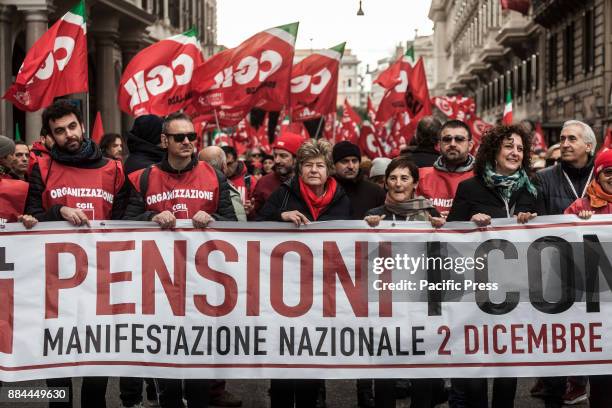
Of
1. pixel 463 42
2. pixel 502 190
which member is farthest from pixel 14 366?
pixel 463 42

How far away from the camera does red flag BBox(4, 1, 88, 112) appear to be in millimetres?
9562

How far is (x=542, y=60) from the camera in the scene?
130 feet

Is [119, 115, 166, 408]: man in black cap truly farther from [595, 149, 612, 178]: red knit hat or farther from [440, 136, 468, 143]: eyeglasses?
[595, 149, 612, 178]: red knit hat

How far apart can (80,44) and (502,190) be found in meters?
5.32

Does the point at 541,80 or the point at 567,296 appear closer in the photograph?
the point at 567,296

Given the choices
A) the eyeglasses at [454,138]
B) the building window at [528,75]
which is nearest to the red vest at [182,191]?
the eyeglasses at [454,138]

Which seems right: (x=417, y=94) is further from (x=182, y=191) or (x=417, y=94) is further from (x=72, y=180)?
(x=72, y=180)

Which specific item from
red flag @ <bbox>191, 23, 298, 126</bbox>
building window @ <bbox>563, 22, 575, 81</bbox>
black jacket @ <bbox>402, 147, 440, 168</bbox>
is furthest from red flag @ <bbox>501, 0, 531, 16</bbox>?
black jacket @ <bbox>402, 147, 440, 168</bbox>

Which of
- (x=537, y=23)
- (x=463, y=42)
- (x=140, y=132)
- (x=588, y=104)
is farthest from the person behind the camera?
(x=463, y=42)

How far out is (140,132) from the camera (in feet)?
22.6

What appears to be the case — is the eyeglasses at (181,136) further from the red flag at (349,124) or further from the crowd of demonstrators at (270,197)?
the red flag at (349,124)

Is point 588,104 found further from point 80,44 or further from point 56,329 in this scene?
point 56,329

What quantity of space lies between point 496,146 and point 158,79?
6201 millimetres

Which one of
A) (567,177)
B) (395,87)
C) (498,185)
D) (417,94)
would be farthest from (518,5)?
(498,185)
